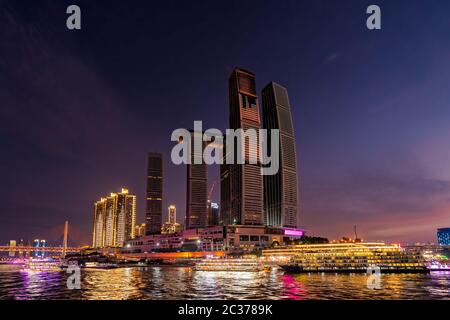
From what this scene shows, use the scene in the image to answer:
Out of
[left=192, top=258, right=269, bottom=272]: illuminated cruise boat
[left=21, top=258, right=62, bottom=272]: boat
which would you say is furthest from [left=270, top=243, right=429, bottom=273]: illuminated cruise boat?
[left=21, top=258, right=62, bottom=272]: boat

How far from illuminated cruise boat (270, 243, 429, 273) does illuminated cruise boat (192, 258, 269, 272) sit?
1480 centimetres

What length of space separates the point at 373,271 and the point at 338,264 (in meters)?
11.8

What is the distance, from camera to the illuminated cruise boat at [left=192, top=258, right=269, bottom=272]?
127m

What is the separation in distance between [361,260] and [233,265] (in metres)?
46.0

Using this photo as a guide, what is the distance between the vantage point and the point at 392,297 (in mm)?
61000

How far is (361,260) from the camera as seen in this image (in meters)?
131

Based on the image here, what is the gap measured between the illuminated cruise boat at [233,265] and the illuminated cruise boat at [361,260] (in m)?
14.8

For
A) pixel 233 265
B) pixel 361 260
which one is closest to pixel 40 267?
pixel 233 265

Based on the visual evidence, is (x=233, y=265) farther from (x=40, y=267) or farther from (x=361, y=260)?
(x=40, y=267)

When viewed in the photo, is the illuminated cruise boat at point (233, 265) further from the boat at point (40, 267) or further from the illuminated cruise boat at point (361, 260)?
the boat at point (40, 267)

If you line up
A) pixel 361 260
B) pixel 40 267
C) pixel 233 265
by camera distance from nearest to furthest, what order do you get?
pixel 233 265, pixel 361 260, pixel 40 267

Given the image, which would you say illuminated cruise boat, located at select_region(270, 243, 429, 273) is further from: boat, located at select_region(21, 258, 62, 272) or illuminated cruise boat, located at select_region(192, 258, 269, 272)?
→ boat, located at select_region(21, 258, 62, 272)

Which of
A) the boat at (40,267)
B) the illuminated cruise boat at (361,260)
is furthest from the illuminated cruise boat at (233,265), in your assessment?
the boat at (40,267)

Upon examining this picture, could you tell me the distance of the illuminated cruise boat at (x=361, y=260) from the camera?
128 meters
